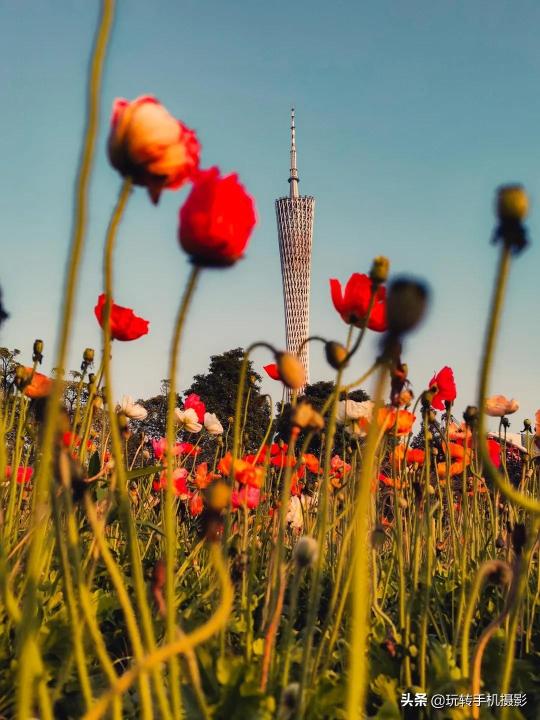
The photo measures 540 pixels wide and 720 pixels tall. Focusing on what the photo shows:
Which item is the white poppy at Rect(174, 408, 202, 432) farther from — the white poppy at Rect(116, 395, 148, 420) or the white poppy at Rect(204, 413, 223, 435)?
the white poppy at Rect(116, 395, 148, 420)

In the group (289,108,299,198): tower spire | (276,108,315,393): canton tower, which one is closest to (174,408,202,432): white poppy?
(276,108,315,393): canton tower

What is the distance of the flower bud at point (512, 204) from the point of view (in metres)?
0.43

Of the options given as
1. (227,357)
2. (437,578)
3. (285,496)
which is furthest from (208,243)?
(227,357)

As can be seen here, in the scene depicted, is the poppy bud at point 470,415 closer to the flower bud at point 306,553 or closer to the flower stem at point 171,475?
the flower bud at point 306,553

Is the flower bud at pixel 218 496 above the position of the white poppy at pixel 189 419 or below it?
below

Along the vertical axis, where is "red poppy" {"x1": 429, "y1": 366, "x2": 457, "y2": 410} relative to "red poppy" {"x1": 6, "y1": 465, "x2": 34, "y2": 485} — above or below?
above

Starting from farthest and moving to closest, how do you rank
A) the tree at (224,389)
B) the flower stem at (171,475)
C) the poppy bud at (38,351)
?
the tree at (224,389)
the poppy bud at (38,351)
the flower stem at (171,475)

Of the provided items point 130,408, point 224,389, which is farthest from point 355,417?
point 224,389

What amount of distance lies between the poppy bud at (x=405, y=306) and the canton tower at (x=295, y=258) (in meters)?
34.6

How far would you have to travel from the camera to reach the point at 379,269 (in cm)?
73

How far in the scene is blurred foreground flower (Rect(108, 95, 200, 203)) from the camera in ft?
1.83

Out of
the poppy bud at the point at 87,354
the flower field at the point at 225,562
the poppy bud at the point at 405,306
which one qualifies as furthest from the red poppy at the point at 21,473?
the poppy bud at the point at 405,306

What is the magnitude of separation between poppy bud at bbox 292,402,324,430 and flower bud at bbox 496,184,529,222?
1.03ft

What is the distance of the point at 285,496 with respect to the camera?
77 centimetres
